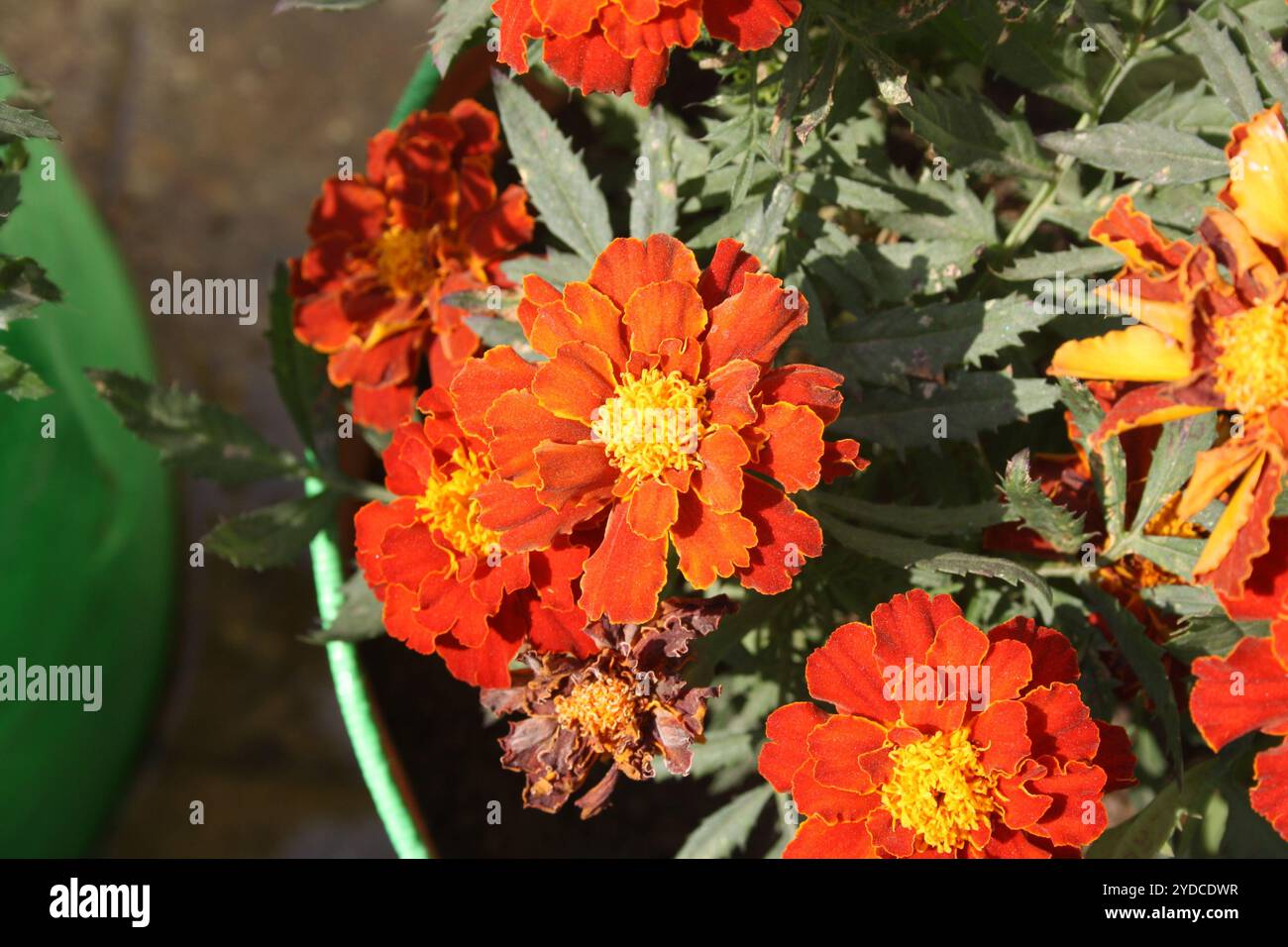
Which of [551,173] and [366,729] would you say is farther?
[366,729]

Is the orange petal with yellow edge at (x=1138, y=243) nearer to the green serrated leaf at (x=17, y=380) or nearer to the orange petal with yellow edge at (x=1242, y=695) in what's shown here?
the orange petal with yellow edge at (x=1242, y=695)

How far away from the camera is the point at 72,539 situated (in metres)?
1.48

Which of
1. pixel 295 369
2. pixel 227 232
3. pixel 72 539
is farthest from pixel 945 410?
pixel 227 232

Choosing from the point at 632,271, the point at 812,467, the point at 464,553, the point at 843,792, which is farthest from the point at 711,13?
the point at 843,792

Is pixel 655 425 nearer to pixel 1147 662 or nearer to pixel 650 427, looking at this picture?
pixel 650 427

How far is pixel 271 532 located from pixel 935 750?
2.10 feet

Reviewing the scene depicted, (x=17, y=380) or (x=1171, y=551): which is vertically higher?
(x=17, y=380)

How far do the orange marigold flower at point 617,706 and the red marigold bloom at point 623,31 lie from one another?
35 cm

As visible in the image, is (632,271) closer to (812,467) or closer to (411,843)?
(812,467)

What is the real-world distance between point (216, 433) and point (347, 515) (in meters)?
0.20

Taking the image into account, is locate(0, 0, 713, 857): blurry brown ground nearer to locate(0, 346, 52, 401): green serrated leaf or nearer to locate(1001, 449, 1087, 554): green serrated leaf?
locate(0, 346, 52, 401): green serrated leaf

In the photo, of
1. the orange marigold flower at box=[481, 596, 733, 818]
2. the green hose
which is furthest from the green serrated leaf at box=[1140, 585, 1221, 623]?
the green hose

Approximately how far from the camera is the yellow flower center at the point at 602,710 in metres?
0.86

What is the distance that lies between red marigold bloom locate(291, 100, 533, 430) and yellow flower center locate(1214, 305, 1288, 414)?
0.61 m
